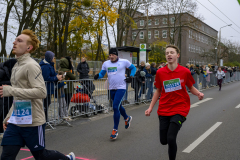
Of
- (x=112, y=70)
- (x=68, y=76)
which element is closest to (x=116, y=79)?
(x=112, y=70)

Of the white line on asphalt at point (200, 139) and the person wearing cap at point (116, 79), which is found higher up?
the person wearing cap at point (116, 79)

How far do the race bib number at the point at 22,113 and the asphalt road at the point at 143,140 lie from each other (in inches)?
74.4

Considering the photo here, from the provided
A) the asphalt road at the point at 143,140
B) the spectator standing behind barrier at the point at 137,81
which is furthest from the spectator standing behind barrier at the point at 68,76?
the spectator standing behind barrier at the point at 137,81

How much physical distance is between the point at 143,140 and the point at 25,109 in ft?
10.5

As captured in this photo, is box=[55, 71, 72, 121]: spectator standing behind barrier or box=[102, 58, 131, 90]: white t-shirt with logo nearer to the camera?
box=[102, 58, 131, 90]: white t-shirt with logo

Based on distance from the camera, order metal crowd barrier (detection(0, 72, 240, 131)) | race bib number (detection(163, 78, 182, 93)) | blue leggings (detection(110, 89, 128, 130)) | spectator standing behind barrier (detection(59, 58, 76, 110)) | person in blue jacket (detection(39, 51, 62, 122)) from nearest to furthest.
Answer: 1. race bib number (detection(163, 78, 182, 93))
2. blue leggings (detection(110, 89, 128, 130))
3. person in blue jacket (detection(39, 51, 62, 122))
4. metal crowd barrier (detection(0, 72, 240, 131))
5. spectator standing behind barrier (detection(59, 58, 76, 110))

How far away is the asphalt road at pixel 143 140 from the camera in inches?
177

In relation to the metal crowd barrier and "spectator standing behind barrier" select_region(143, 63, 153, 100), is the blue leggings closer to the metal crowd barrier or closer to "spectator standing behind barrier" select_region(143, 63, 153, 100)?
the metal crowd barrier

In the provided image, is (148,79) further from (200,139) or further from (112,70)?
(200,139)

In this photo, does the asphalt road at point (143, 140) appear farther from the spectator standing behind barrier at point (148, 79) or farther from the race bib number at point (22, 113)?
the spectator standing behind barrier at point (148, 79)

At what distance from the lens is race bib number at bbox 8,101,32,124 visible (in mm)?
2740

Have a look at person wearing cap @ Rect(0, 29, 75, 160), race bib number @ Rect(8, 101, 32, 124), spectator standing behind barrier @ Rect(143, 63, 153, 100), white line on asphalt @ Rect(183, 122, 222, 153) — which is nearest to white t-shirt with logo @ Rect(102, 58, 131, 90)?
white line on asphalt @ Rect(183, 122, 222, 153)

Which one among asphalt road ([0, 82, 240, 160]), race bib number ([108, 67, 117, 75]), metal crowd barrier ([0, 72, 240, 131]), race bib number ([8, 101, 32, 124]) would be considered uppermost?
race bib number ([108, 67, 117, 75])

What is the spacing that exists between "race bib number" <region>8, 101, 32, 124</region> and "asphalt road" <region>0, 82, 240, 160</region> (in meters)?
1.89
